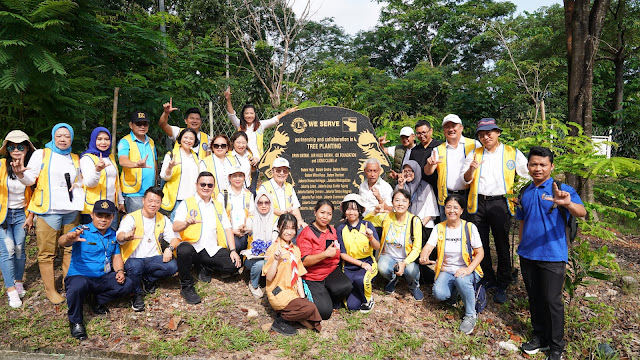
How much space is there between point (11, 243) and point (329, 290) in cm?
319

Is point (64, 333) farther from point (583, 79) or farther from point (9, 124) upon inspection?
point (583, 79)

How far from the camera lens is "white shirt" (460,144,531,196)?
4102 mm

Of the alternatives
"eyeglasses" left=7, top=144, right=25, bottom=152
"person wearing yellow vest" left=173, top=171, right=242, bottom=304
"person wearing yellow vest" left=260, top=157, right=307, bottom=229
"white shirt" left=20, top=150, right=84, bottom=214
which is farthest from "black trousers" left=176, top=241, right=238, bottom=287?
"eyeglasses" left=7, top=144, right=25, bottom=152

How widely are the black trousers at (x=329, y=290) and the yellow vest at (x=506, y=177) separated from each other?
1.53m

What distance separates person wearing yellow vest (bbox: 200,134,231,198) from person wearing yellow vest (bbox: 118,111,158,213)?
0.61 m

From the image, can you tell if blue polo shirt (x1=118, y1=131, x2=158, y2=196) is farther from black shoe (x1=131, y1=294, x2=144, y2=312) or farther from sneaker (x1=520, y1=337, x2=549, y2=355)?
sneaker (x1=520, y1=337, x2=549, y2=355)

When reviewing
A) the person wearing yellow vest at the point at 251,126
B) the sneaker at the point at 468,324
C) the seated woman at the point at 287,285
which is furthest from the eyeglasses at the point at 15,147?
the sneaker at the point at 468,324

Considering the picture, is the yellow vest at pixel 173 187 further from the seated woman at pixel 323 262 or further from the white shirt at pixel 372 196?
the white shirt at pixel 372 196

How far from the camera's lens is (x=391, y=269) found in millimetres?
4121

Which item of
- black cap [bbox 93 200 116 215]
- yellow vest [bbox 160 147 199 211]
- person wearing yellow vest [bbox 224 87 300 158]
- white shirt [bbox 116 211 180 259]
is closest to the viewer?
black cap [bbox 93 200 116 215]

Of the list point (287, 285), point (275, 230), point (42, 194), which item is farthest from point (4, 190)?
point (287, 285)

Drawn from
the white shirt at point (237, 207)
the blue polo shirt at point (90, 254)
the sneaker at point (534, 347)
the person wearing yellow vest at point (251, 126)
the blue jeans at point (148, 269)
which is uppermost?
the person wearing yellow vest at point (251, 126)

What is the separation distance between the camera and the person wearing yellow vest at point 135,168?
4.44m

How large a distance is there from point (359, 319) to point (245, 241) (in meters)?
1.54
